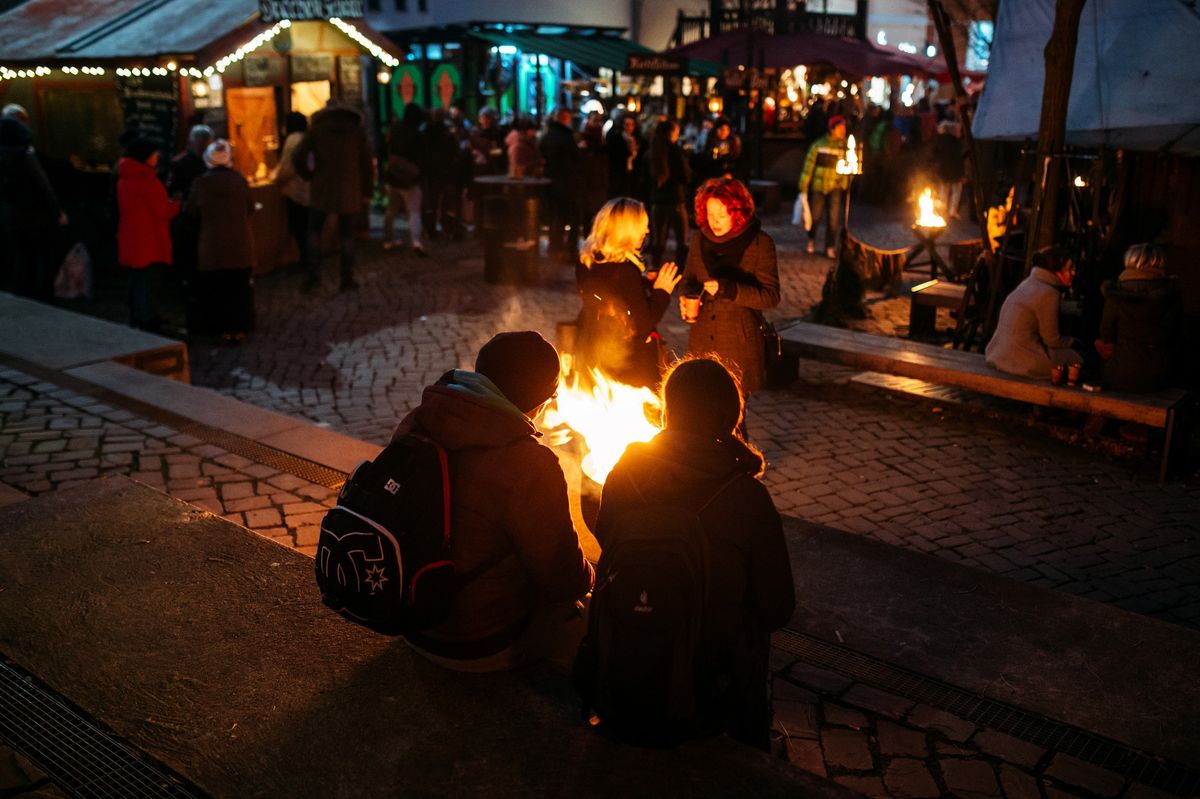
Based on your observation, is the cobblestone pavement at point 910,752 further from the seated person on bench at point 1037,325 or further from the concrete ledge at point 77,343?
the concrete ledge at point 77,343

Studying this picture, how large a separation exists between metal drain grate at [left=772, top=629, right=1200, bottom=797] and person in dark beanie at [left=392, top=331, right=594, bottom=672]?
131 cm

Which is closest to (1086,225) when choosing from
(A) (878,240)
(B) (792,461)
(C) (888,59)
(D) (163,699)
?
(B) (792,461)

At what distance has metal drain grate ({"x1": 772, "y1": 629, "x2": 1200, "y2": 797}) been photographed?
12.2 feet

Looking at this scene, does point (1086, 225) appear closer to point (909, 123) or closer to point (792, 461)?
point (792, 461)

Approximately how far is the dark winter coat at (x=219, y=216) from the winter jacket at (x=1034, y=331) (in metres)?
6.52

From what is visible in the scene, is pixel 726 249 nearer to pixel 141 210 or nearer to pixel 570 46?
pixel 141 210

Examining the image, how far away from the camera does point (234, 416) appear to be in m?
7.09

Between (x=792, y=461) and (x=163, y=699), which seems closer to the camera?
(x=163, y=699)

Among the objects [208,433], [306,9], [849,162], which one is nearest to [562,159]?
[306,9]

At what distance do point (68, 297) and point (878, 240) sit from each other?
10886mm

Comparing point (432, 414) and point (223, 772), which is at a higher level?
point (432, 414)

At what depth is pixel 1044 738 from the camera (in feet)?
12.9

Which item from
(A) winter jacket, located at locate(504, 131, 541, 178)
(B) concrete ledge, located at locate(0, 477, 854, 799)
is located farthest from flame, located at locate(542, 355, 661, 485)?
(A) winter jacket, located at locate(504, 131, 541, 178)

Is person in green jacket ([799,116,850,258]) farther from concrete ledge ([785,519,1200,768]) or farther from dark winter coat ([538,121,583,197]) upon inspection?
concrete ledge ([785,519,1200,768])
